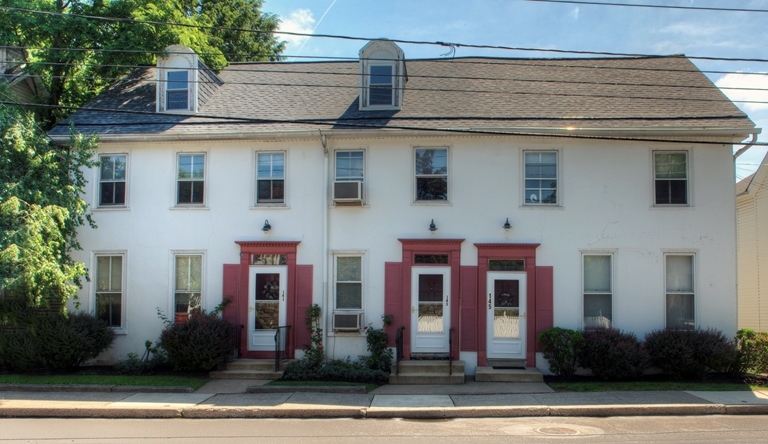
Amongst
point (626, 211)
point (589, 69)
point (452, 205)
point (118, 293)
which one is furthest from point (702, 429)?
point (118, 293)

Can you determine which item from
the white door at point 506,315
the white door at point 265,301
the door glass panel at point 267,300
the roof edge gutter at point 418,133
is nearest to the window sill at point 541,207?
the white door at point 506,315

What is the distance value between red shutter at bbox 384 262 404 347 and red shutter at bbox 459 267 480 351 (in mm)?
1391

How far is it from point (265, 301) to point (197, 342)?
6.48 ft

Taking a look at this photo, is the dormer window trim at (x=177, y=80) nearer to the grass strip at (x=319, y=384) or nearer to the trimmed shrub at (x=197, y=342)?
the trimmed shrub at (x=197, y=342)

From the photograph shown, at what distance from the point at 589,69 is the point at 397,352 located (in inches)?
376

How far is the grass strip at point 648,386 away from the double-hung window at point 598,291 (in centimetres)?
190

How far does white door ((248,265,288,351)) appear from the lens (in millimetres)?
15164

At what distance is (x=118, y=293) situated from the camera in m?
15.5

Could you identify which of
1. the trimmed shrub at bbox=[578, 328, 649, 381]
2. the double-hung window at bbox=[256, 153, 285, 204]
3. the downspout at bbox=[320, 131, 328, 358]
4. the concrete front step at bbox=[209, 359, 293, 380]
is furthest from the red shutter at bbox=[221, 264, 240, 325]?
the trimmed shrub at bbox=[578, 328, 649, 381]

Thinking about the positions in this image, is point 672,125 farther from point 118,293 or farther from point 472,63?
point 118,293

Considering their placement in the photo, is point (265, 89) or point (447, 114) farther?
point (265, 89)

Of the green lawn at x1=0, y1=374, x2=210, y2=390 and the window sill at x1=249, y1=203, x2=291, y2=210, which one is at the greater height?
the window sill at x1=249, y1=203, x2=291, y2=210

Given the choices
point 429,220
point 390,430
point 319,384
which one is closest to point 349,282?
point 429,220

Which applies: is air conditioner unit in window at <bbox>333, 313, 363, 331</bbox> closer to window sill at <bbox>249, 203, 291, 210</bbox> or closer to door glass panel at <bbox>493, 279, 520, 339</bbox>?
window sill at <bbox>249, 203, 291, 210</bbox>
